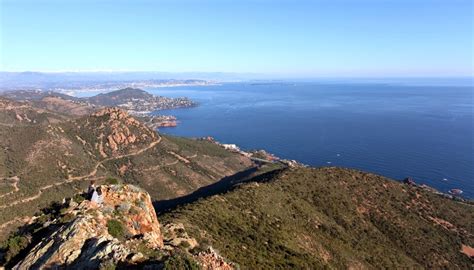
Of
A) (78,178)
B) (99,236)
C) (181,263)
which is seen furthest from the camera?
(78,178)

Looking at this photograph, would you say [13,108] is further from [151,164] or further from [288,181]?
[288,181]

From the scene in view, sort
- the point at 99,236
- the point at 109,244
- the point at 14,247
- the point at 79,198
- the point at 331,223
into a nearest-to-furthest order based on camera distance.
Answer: the point at 109,244
the point at 99,236
the point at 14,247
the point at 79,198
the point at 331,223

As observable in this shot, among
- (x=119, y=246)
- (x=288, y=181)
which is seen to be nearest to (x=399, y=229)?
(x=288, y=181)

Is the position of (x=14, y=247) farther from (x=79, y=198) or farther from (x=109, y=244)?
(x=109, y=244)

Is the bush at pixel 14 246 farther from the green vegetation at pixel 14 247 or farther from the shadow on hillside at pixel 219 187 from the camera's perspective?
the shadow on hillside at pixel 219 187

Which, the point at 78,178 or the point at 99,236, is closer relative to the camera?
the point at 99,236

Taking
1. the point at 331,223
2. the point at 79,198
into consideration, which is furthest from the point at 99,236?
the point at 331,223
